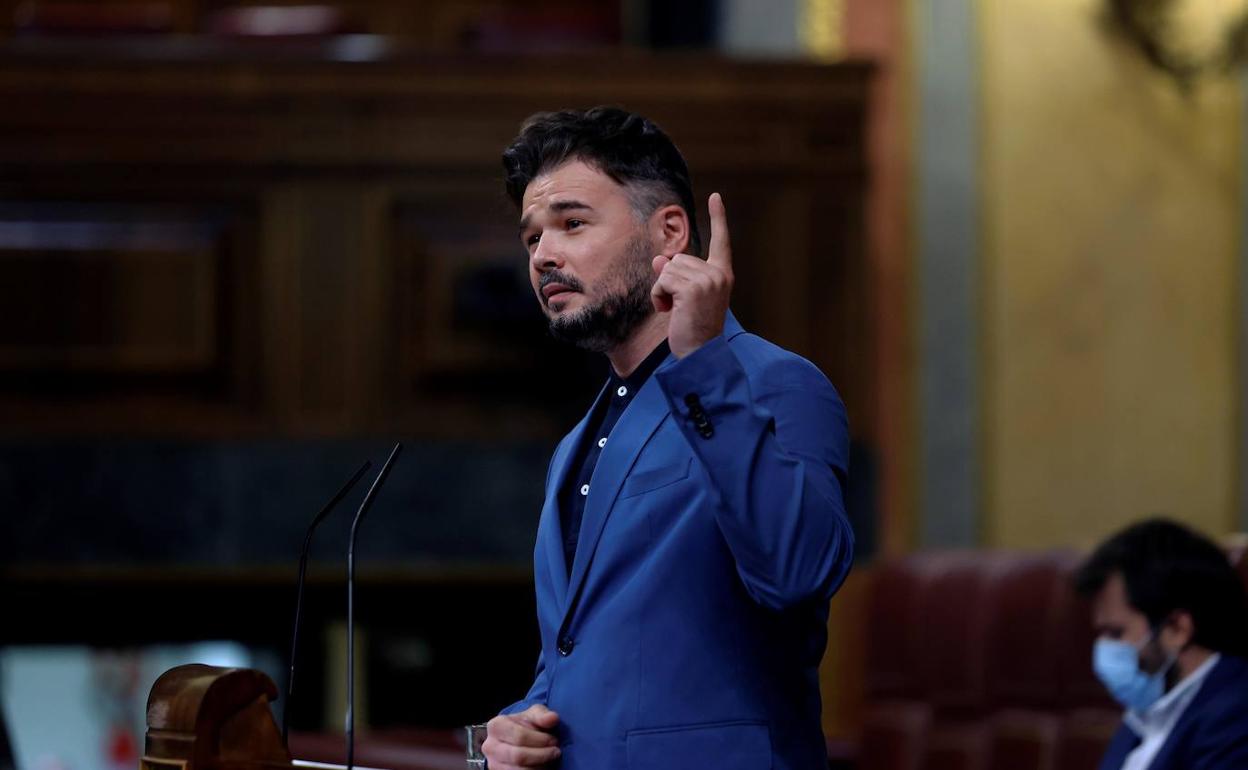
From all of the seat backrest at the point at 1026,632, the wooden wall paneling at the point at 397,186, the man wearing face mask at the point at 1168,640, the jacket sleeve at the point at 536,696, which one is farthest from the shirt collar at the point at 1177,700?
the wooden wall paneling at the point at 397,186

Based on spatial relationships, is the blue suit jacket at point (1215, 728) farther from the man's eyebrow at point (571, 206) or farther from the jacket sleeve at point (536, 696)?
the man's eyebrow at point (571, 206)

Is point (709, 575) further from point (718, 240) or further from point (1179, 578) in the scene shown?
point (1179, 578)

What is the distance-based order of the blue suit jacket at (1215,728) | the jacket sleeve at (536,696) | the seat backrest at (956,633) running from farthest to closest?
the seat backrest at (956,633)
the blue suit jacket at (1215,728)
the jacket sleeve at (536,696)

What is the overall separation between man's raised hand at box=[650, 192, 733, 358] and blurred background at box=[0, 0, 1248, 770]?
2820 mm

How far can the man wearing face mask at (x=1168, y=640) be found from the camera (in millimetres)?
2941

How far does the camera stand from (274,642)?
4746 mm

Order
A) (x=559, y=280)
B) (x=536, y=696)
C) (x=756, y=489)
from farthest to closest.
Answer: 1. (x=536, y=696)
2. (x=559, y=280)
3. (x=756, y=489)

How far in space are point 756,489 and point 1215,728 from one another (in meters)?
1.68

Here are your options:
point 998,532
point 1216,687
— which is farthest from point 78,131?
point 1216,687

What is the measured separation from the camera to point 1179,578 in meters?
3.09

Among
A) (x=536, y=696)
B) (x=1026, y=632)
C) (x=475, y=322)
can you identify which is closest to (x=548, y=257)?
(x=536, y=696)

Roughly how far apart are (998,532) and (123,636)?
7.75 feet

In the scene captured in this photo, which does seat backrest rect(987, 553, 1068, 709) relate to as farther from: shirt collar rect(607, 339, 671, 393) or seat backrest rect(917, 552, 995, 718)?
shirt collar rect(607, 339, 671, 393)

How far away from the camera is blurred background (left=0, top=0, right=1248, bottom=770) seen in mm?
4547
